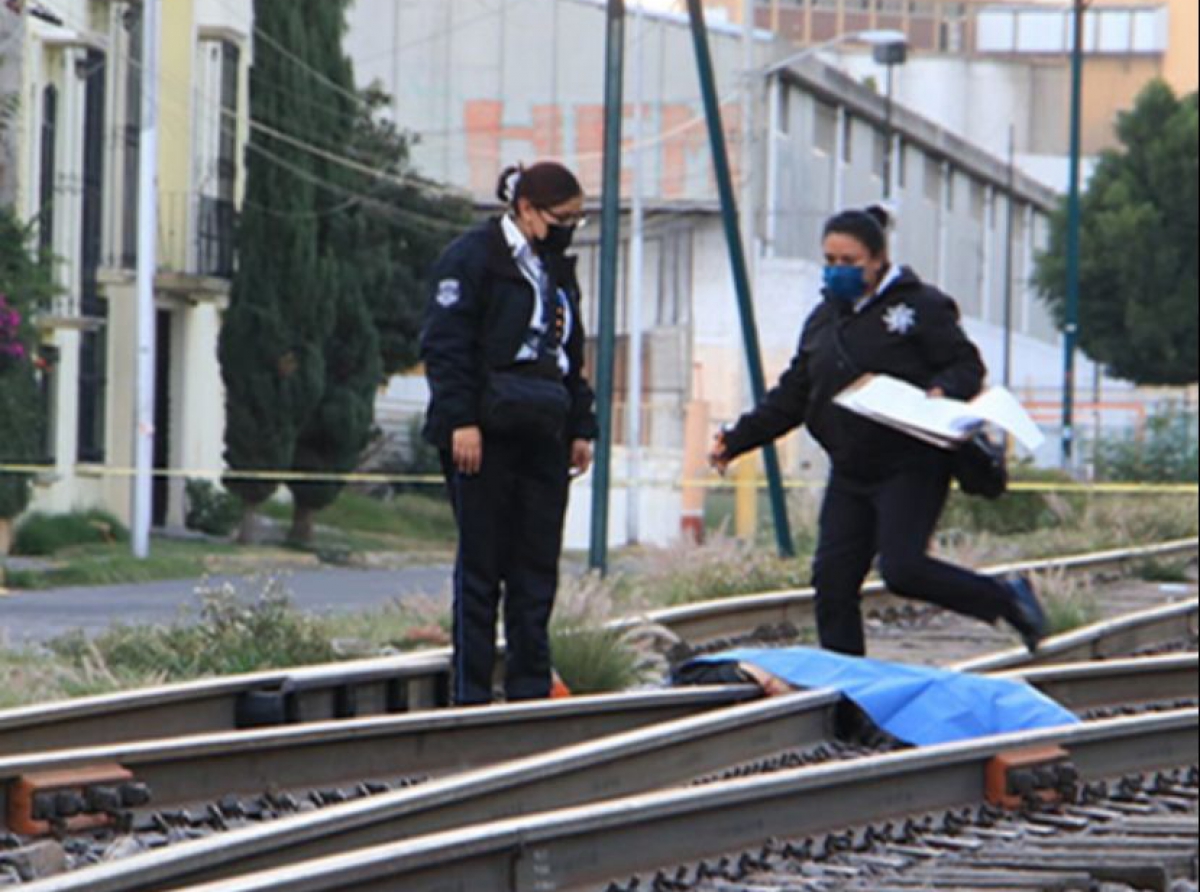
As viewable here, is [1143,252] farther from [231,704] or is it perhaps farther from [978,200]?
[231,704]

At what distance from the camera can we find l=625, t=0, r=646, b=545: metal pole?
23.1m

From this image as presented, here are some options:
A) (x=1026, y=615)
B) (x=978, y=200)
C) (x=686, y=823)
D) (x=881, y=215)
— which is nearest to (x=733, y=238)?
(x=1026, y=615)

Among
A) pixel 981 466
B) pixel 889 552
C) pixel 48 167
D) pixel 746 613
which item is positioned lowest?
pixel 746 613

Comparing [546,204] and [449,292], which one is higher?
[546,204]

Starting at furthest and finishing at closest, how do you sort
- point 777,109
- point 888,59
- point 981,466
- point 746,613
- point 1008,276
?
point 1008,276 → point 777,109 → point 888,59 → point 746,613 → point 981,466

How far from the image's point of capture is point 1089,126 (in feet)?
326

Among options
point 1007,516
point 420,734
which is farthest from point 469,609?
point 1007,516

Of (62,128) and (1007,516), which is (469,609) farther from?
(1007,516)

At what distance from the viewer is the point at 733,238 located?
1769 cm

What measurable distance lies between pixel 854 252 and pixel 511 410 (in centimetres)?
160

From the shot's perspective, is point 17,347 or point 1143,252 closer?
point 17,347

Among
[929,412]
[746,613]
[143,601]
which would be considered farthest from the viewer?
[746,613]

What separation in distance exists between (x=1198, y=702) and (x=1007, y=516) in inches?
535

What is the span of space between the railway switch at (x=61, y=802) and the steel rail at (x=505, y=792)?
65 centimetres
